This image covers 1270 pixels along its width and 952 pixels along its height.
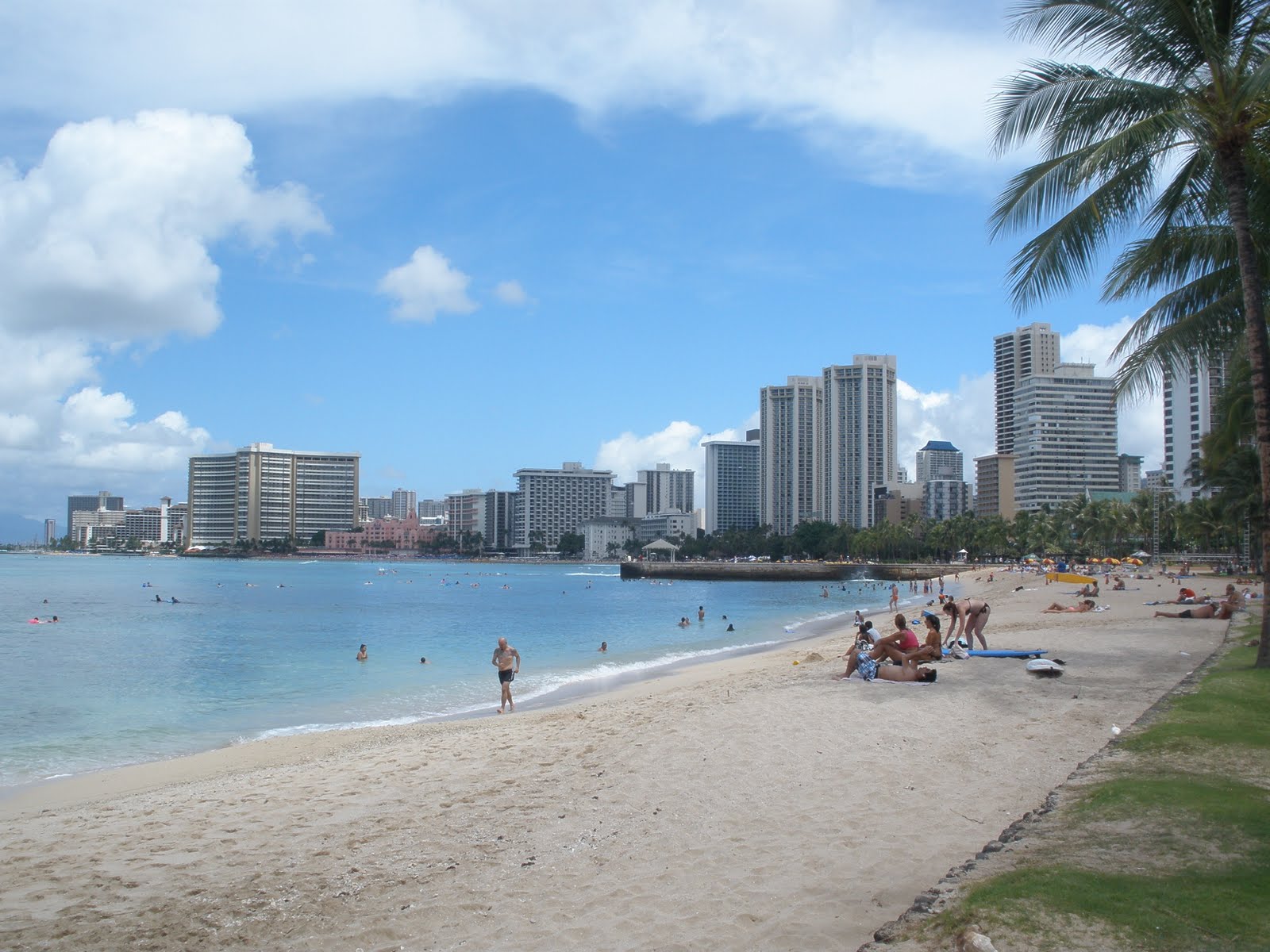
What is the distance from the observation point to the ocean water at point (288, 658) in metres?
15.8

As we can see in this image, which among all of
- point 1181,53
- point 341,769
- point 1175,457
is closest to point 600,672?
point 341,769

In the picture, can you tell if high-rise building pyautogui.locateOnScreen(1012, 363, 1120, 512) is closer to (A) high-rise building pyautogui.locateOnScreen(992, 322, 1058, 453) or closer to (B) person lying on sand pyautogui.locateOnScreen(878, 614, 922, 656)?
(A) high-rise building pyautogui.locateOnScreen(992, 322, 1058, 453)

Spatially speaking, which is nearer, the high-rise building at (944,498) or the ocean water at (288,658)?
the ocean water at (288,658)

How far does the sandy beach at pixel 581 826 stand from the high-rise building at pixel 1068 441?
490 ft

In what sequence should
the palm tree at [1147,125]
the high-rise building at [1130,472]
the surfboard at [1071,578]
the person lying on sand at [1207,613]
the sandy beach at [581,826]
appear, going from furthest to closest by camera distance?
1. the high-rise building at [1130,472]
2. the surfboard at [1071,578]
3. the person lying on sand at [1207,613]
4. the palm tree at [1147,125]
5. the sandy beach at [581,826]

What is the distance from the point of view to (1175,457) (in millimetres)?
122125

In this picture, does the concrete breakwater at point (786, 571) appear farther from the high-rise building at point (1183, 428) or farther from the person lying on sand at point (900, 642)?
the person lying on sand at point (900, 642)

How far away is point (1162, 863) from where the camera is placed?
4.63 meters

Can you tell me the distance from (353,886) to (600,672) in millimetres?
17704

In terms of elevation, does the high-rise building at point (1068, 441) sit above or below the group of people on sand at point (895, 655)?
above

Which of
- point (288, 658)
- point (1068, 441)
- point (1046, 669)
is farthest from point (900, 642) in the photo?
point (1068, 441)

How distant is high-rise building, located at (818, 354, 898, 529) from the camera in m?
174

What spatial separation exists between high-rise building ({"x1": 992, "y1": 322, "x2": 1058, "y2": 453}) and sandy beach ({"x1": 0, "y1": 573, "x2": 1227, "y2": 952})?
180m

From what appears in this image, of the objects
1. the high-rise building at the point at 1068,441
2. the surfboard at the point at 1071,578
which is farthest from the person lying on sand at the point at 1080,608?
the high-rise building at the point at 1068,441
